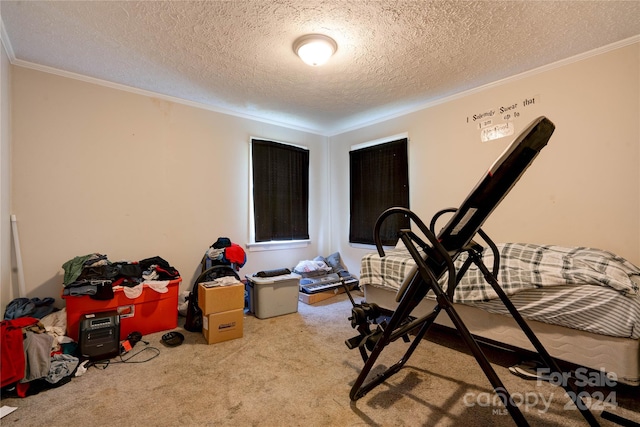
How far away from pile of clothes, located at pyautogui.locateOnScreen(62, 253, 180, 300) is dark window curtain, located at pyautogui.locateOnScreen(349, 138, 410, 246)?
257 cm

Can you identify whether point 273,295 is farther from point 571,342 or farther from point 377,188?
point 571,342

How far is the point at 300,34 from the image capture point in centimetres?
213

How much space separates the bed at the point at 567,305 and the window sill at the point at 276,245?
2.53 metres

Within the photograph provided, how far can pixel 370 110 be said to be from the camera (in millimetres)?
3740


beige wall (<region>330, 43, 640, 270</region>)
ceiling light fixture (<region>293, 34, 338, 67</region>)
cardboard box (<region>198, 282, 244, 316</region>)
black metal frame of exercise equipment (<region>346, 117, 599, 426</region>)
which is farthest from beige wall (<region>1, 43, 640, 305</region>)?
ceiling light fixture (<region>293, 34, 338, 67</region>)

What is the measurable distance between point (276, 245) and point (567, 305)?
10.7 ft

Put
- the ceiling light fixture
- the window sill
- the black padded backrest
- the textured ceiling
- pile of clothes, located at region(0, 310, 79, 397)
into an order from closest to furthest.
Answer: the black padded backrest → pile of clothes, located at region(0, 310, 79, 397) → the textured ceiling → the ceiling light fixture → the window sill

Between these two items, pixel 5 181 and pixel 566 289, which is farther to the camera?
pixel 5 181

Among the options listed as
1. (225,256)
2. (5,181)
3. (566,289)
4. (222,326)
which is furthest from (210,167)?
(566,289)

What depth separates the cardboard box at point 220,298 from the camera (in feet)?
8.08

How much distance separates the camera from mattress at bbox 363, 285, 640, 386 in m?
1.57

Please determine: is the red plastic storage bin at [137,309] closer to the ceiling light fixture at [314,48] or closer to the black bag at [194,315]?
the black bag at [194,315]

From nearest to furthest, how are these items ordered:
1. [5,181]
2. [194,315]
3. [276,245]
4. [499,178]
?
[499,178]
[5,181]
[194,315]
[276,245]

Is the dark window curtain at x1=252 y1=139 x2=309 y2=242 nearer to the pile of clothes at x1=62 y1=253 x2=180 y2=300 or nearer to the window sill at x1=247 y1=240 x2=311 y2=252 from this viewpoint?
the window sill at x1=247 y1=240 x2=311 y2=252
